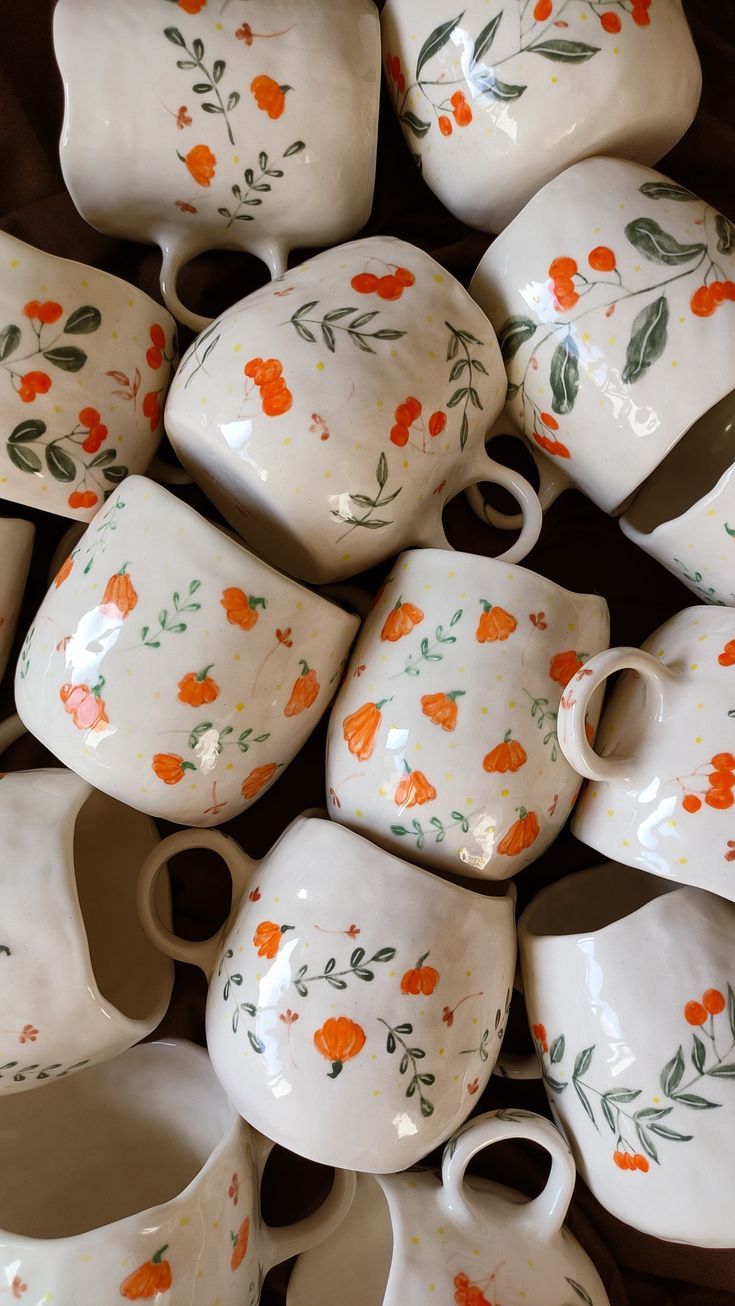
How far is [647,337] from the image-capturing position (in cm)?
58

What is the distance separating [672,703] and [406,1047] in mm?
259

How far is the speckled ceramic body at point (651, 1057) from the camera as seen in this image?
584 mm

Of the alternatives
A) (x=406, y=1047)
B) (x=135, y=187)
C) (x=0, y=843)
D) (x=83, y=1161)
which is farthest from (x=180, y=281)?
(x=83, y=1161)

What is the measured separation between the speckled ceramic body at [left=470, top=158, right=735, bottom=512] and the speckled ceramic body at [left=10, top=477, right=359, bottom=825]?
0.20 m

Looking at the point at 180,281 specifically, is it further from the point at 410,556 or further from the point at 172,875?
the point at 172,875

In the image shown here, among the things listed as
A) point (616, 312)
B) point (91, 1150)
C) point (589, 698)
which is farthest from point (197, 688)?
point (91, 1150)

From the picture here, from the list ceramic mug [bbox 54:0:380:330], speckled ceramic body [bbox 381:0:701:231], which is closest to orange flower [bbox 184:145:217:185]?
ceramic mug [bbox 54:0:380:330]

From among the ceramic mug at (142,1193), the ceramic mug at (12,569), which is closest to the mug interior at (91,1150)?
the ceramic mug at (142,1193)

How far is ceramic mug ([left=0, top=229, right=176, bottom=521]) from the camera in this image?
0.59 meters

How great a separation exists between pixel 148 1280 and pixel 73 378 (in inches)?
21.1

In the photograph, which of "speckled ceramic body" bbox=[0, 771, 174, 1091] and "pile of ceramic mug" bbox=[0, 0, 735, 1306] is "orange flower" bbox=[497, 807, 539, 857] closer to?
"pile of ceramic mug" bbox=[0, 0, 735, 1306]

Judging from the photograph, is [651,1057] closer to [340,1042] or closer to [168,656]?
[340,1042]

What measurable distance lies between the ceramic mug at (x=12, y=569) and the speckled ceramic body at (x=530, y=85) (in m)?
0.37

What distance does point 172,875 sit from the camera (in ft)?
2.40
